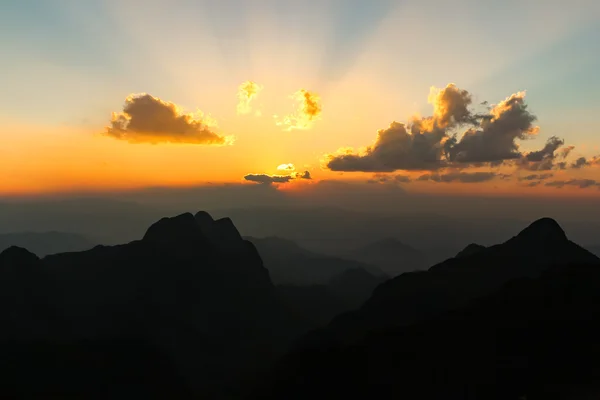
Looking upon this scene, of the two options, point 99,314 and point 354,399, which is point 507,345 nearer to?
point 354,399

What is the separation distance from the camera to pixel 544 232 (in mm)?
171000

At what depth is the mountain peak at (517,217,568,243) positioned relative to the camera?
6683 inches

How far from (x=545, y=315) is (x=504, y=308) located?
10438 mm

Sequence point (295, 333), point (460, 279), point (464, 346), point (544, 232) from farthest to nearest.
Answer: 1. point (295, 333)
2. point (544, 232)
3. point (460, 279)
4. point (464, 346)

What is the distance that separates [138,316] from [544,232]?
18520 centimetres

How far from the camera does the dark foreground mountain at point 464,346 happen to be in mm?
84938

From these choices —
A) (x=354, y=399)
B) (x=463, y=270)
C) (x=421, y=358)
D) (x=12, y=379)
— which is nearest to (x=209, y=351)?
(x=12, y=379)

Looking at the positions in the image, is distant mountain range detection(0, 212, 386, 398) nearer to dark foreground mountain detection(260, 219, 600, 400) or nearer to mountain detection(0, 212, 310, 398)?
mountain detection(0, 212, 310, 398)

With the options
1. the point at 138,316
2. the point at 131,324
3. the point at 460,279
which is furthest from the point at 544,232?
the point at 131,324

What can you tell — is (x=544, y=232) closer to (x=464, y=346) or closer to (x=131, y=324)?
(x=464, y=346)

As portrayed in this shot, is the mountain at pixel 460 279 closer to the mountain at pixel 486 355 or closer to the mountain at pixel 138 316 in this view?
the mountain at pixel 486 355

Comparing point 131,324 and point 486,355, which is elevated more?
point 486,355

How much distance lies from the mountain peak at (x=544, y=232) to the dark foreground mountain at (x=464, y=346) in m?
42.4

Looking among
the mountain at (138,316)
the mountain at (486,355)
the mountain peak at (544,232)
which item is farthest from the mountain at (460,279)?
the mountain at (138,316)
